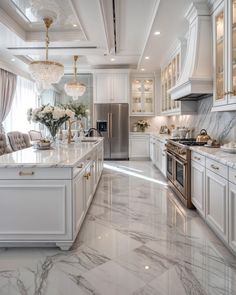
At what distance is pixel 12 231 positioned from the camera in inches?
91.6

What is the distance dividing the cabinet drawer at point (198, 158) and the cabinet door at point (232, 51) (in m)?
0.71

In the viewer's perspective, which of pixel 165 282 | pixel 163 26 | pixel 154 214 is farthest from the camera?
pixel 163 26

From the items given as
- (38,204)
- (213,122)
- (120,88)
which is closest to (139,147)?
(120,88)

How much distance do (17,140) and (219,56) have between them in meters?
4.10

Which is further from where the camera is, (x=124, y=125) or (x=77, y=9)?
(x=124, y=125)

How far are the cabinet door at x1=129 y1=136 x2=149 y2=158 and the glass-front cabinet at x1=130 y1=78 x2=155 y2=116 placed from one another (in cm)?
Result: 85

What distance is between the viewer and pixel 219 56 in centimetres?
328

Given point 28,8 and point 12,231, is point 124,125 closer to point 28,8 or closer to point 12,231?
point 28,8

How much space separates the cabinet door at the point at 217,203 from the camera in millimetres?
2264

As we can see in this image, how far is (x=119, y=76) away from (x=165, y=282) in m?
7.14

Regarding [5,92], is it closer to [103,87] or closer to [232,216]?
[103,87]

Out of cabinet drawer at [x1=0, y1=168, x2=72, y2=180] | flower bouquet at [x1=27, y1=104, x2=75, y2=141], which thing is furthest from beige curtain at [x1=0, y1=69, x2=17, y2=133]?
cabinet drawer at [x1=0, y1=168, x2=72, y2=180]

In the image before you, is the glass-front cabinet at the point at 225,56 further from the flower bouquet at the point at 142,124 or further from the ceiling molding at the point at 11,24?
the flower bouquet at the point at 142,124

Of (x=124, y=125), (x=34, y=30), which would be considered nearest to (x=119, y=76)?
(x=124, y=125)
